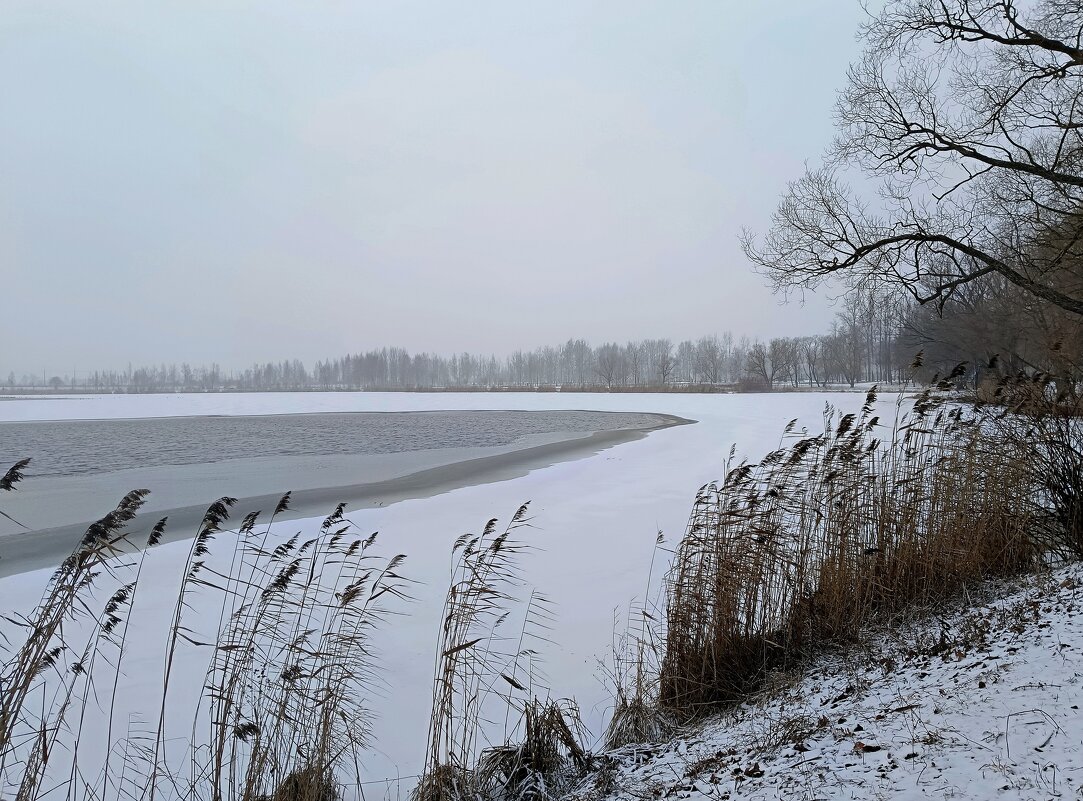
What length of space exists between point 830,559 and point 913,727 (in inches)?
89.7

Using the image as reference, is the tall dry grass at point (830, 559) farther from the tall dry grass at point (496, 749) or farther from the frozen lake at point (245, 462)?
the frozen lake at point (245, 462)

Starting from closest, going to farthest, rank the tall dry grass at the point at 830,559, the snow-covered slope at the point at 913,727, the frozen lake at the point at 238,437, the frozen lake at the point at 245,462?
1. the snow-covered slope at the point at 913,727
2. the tall dry grass at the point at 830,559
3. the frozen lake at the point at 245,462
4. the frozen lake at the point at 238,437

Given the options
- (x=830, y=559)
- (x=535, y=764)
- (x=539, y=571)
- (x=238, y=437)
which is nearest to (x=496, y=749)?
(x=535, y=764)

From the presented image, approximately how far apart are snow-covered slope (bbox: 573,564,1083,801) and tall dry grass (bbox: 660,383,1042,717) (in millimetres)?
460

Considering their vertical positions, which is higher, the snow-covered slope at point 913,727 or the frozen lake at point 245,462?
the snow-covered slope at point 913,727

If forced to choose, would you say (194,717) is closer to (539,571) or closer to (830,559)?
(539,571)

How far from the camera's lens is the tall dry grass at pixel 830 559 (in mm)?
4633

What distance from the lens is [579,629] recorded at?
5988 millimetres

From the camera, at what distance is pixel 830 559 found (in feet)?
16.2

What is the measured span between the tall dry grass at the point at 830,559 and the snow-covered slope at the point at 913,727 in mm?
460

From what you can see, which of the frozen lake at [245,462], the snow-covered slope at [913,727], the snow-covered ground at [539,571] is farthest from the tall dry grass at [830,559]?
the frozen lake at [245,462]

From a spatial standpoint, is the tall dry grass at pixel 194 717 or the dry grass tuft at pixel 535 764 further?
the dry grass tuft at pixel 535 764

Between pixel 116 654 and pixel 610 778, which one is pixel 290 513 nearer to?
pixel 116 654

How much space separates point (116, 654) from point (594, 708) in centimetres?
418
